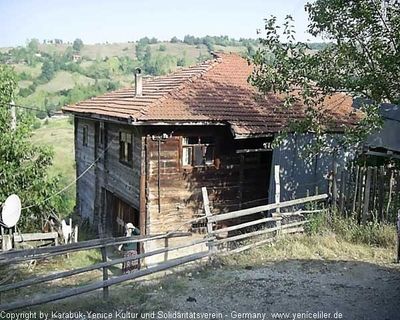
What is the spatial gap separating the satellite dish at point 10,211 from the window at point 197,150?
4.59 m

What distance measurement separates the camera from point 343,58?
1020cm

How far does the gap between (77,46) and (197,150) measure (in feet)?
497

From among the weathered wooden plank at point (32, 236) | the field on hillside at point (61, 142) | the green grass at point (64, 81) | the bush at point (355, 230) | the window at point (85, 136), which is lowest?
the field on hillside at point (61, 142)

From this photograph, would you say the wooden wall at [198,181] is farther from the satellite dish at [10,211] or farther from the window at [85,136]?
the window at [85,136]

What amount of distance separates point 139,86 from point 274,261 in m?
8.40

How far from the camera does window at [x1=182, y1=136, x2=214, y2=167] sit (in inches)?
510

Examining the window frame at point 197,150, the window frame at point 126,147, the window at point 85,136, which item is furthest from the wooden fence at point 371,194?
the window at point 85,136

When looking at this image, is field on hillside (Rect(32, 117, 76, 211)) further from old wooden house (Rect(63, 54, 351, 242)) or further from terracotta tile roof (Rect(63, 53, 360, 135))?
old wooden house (Rect(63, 54, 351, 242))

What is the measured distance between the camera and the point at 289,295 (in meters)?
6.79

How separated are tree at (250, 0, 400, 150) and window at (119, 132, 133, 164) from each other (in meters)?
4.47

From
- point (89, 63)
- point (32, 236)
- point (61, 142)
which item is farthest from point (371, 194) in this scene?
point (89, 63)

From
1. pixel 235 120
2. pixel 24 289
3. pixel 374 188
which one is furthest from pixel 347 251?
pixel 24 289

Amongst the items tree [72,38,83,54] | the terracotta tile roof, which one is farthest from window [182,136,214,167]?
tree [72,38,83,54]

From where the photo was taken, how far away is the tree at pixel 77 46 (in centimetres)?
14800
